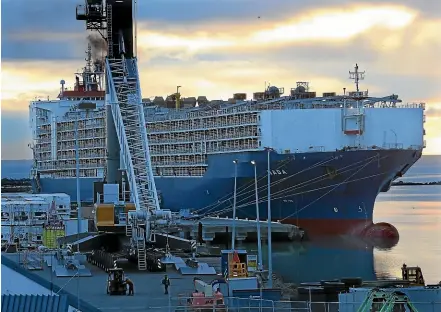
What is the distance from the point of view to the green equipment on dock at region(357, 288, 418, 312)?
17.7 meters

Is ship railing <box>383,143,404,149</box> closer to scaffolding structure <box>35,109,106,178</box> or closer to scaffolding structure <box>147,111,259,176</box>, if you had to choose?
scaffolding structure <box>147,111,259,176</box>

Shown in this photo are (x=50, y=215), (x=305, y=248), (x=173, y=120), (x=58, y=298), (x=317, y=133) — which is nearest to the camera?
(x=58, y=298)

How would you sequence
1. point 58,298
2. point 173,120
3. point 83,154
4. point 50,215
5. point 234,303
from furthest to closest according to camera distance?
point 83,154 → point 173,120 → point 50,215 → point 234,303 → point 58,298

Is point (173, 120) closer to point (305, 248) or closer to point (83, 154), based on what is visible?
point (83, 154)

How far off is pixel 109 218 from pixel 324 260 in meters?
17.0

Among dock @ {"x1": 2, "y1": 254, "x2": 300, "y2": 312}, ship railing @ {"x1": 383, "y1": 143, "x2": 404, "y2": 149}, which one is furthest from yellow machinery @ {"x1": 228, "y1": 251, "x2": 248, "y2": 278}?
ship railing @ {"x1": 383, "y1": 143, "x2": 404, "y2": 149}

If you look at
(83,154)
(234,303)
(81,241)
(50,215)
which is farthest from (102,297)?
(83,154)

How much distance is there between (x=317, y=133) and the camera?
222ft

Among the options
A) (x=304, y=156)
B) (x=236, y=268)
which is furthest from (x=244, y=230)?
(x=236, y=268)

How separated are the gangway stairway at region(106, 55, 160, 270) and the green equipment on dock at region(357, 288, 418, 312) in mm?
30588

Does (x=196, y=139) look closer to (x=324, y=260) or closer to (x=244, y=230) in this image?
(x=244, y=230)

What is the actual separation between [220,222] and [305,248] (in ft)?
21.3

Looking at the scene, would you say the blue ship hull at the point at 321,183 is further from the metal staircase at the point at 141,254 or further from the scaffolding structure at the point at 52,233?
the metal staircase at the point at 141,254

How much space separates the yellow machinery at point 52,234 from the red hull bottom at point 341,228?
84.5 feet
